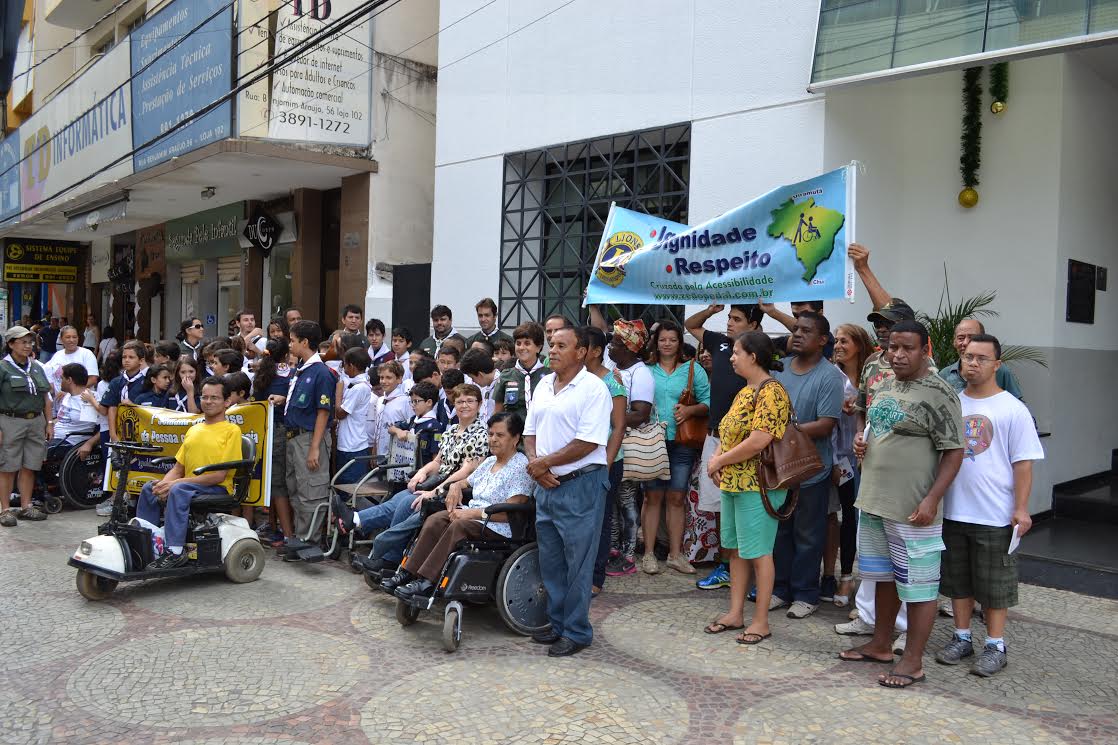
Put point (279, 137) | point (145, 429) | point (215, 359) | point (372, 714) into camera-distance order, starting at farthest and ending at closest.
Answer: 1. point (279, 137)
2. point (215, 359)
3. point (145, 429)
4. point (372, 714)

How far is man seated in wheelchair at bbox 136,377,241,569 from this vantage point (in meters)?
5.95

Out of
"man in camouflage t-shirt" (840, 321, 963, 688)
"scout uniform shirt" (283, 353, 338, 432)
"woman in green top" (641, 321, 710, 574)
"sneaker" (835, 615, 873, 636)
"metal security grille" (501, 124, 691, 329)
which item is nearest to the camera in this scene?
"man in camouflage t-shirt" (840, 321, 963, 688)

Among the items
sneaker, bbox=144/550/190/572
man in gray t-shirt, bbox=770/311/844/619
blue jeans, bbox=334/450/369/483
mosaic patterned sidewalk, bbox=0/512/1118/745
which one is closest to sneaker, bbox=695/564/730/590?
mosaic patterned sidewalk, bbox=0/512/1118/745

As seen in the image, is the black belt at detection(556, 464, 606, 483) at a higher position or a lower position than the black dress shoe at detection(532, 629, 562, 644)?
higher

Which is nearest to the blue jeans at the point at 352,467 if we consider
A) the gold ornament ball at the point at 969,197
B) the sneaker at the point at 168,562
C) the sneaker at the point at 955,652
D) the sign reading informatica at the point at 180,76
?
the sneaker at the point at 168,562

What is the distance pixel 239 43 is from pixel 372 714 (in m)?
11.7

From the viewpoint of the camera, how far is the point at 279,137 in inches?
504

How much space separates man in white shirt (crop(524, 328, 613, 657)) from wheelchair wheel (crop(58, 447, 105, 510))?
6083 millimetres

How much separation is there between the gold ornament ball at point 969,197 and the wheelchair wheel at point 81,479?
8.79 metres

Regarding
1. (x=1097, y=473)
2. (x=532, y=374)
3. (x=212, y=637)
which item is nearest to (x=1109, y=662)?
(x=532, y=374)

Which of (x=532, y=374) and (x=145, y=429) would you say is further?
(x=145, y=429)

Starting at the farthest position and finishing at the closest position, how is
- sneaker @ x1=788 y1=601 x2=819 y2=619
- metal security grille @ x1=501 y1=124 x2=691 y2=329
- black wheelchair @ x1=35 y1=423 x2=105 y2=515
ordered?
metal security grille @ x1=501 y1=124 x2=691 y2=329 → black wheelchair @ x1=35 y1=423 x2=105 y2=515 → sneaker @ x1=788 y1=601 x2=819 y2=619

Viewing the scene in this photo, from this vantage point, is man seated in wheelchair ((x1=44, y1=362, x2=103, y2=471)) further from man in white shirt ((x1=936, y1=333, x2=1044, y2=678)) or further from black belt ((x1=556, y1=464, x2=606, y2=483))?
man in white shirt ((x1=936, y1=333, x2=1044, y2=678))

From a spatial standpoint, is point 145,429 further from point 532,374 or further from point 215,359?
point 532,374
